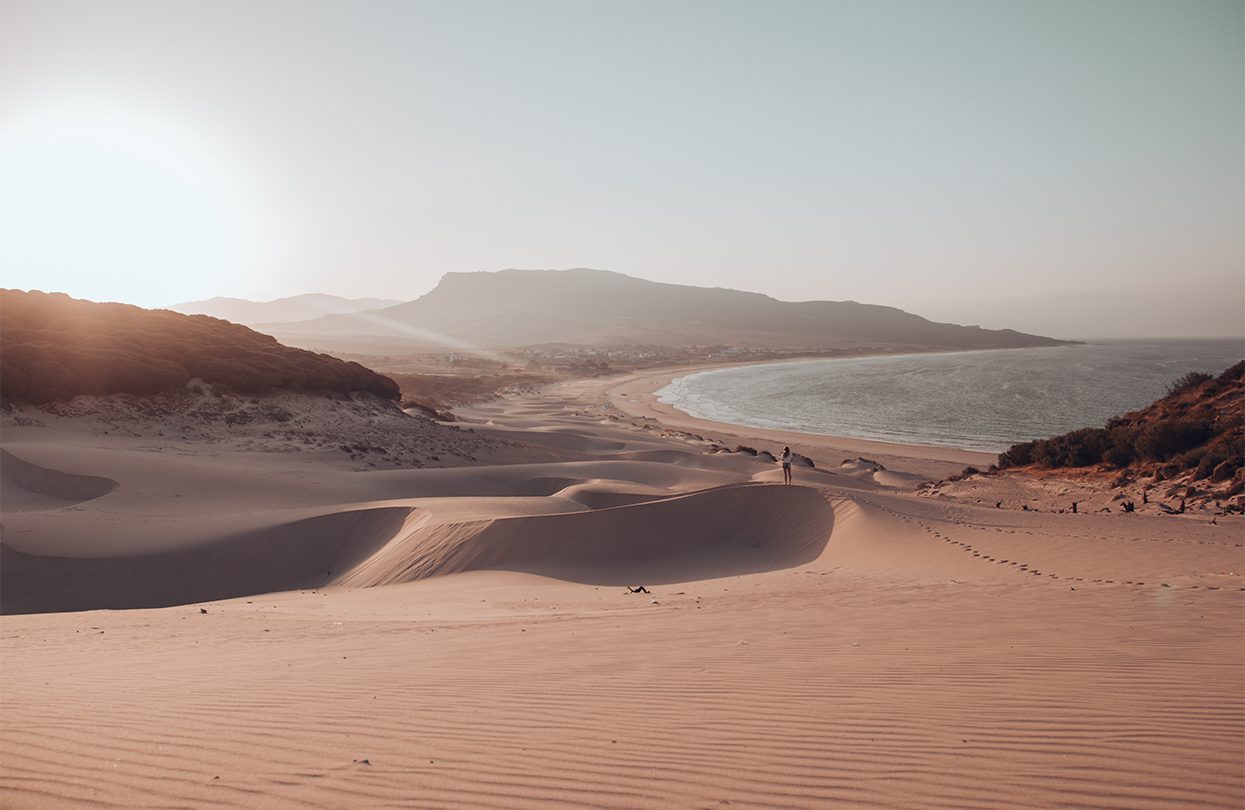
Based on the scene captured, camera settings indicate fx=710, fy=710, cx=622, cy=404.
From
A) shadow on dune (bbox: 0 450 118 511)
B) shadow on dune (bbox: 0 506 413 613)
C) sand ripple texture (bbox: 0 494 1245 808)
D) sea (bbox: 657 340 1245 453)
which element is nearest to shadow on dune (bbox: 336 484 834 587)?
shadow on dune (bbox: 0 506 413 613)

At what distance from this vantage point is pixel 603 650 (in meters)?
6.68

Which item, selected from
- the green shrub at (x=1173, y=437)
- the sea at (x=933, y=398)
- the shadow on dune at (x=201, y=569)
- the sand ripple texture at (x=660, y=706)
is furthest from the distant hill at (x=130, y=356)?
the sea at (x=933, y=398)

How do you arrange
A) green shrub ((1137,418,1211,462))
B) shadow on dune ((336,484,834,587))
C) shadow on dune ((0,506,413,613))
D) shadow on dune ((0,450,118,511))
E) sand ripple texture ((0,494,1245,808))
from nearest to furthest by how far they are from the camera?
sand ripple texture ((0,494,1245,808)), shadow on dune ((0,506,413,613)), shadow on dune ((336,484,834,587)), shadow on dune ((0,450,118,511)), green shrub ((1137,418,1211,462))

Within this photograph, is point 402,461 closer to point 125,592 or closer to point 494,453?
point 494,453

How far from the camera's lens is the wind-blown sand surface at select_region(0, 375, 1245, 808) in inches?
137

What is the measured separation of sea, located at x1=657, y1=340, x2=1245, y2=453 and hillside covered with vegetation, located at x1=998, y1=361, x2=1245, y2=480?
10740 millimetres

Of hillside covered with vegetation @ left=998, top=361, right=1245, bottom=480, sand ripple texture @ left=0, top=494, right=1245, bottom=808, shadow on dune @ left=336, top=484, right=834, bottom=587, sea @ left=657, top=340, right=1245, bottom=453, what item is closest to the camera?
sand ripple texture @ left=0, top=494, right=1245, bottom=808

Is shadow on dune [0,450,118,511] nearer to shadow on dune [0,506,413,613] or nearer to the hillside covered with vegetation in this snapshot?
shadow on dune [0,506,413,613]

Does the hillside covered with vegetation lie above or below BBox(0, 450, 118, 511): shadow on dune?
above

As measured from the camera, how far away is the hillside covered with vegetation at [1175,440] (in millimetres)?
17844

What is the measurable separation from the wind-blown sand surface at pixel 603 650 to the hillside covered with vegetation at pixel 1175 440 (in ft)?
15.2

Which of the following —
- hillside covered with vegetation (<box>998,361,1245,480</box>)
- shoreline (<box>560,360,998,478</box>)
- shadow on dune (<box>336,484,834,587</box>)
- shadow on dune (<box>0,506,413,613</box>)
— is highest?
hillside covered with vegetation (<box>998,361,1245,480</box>)

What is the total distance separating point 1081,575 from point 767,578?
4546mm

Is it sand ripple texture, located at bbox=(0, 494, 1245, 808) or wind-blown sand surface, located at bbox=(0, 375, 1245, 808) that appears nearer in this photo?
sand ripple texture, located at bbox=(0, 494, 1245, 808)
